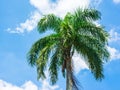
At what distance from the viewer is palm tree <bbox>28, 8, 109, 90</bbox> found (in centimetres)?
4534

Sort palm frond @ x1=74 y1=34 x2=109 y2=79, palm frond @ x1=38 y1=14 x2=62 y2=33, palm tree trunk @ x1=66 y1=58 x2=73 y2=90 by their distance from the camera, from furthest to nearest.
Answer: palm frond @ x1=38 y1=14 x2=62 y2=33 → palm frond @ x1=74 y1=34 x2=109 y2=79 → palm tree trunk @ x1=66 y1=58 x2=73 y2=90

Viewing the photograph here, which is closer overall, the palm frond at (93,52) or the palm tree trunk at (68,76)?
the palm tree trunk at (68,76)

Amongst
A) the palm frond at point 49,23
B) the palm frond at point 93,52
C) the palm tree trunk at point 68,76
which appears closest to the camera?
the palm tree trunk at point 68,76

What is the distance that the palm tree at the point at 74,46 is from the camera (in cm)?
4534

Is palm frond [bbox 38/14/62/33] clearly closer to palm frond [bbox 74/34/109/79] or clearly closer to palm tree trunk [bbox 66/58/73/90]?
palm frond [bbox 74/34/109/79]

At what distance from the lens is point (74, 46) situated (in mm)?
45938

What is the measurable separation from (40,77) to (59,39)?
3451 millimetres

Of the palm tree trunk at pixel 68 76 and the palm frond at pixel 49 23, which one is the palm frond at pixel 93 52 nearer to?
the palm tree trunk at pixel 68 76

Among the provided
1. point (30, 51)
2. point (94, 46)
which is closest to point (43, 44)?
point (30, 51)

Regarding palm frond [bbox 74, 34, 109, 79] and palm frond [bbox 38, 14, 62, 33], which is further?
palm frond [bbox 38, 14, 62, 33]

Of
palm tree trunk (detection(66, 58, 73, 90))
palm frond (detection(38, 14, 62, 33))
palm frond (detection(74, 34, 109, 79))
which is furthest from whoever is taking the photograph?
palm frond (detection(38, 14, 62, 33))

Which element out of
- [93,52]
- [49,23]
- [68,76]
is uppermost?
[49,23]

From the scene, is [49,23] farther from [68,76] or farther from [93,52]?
[68,76]

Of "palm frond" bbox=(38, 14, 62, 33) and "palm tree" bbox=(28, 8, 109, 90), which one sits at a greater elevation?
"palm frond" bbox=(38, 14, 62, 33)
